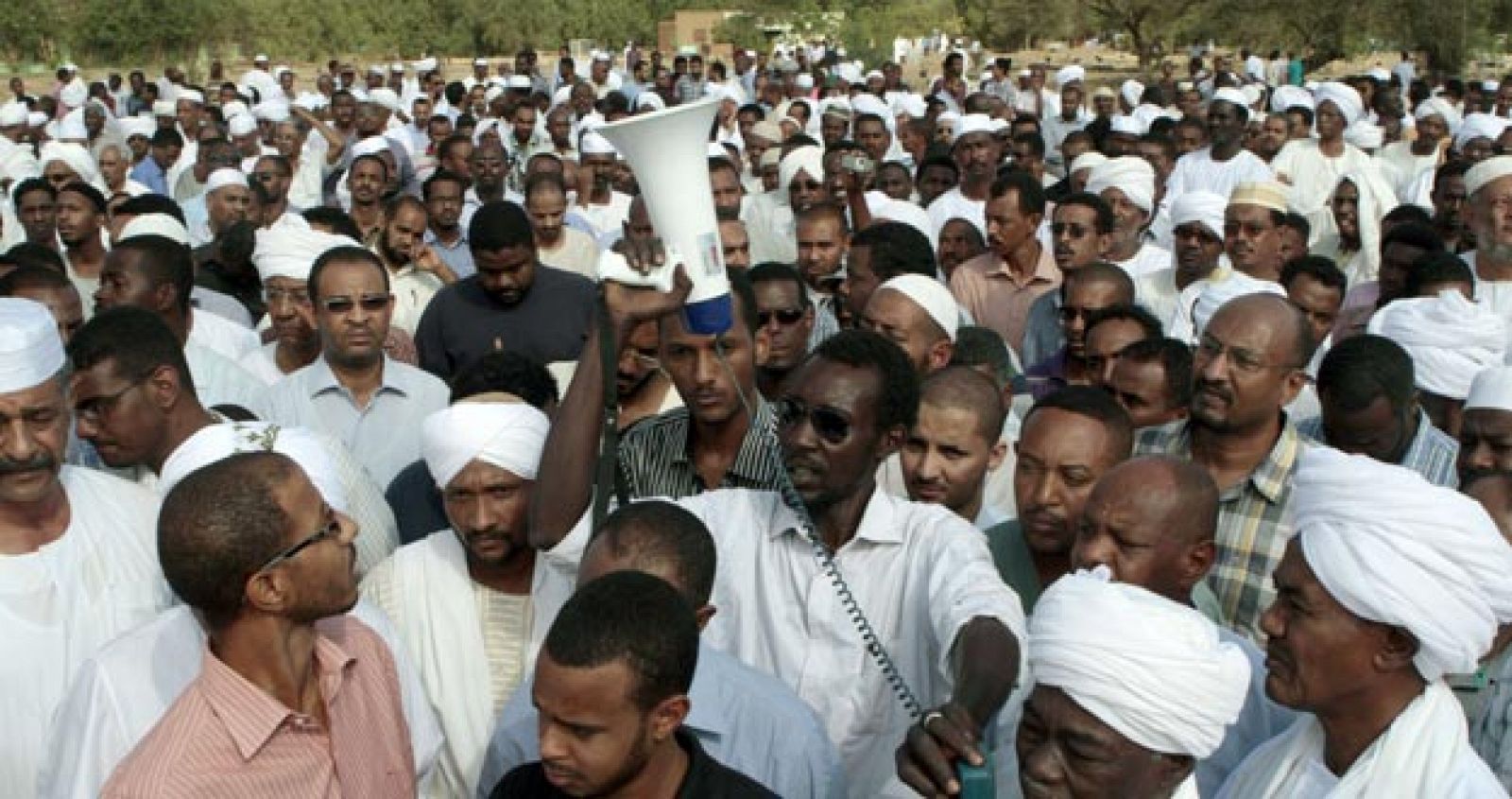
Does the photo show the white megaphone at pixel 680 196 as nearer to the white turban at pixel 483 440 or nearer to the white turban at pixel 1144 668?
the white turban at pixel 483 440

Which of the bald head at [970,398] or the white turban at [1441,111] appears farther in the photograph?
the white turban at [1441,111]

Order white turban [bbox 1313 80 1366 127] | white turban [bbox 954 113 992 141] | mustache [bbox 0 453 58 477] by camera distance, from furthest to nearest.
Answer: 1. white turban [bbox 1313 80 1366 127]
2. white turban [bbox 954 113 992 141]
3. mustache [bbox 0 453 58 477]

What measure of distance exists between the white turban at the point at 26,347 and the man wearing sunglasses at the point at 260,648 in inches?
39.8

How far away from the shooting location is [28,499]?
380 centimetres

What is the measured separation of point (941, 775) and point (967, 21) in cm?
4525

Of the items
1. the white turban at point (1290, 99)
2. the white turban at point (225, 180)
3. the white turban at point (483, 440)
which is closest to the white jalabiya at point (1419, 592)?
the white turban at point (483, 440)

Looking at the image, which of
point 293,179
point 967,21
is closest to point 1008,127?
point 293,179

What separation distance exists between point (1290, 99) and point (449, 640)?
15608 mm

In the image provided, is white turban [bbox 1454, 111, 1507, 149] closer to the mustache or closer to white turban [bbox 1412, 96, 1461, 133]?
white turban [bbox 1412, 96, 1461, 133]

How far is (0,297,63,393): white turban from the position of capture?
3.87 metres

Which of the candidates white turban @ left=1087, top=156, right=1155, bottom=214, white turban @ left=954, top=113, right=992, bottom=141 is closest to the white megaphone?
white turban @ left=1087, top=156, right=1155, bottom=214

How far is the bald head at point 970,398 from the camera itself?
4484 mm

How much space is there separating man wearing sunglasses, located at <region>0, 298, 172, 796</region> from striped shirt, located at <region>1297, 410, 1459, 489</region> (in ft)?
12.6

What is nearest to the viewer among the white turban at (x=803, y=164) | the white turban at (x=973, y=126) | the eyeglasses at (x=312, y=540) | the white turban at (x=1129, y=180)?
the eyeglasses at (x=312, y=540)
